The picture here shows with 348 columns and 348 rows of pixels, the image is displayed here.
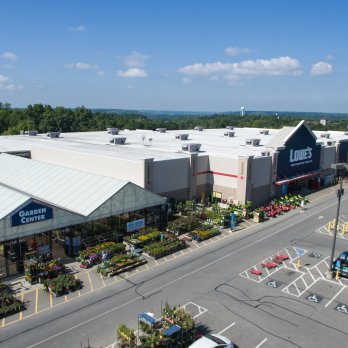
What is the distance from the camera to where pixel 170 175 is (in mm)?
50688

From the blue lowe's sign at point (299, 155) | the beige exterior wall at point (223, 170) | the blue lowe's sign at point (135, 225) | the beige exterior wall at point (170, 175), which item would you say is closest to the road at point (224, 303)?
the blue lowe's sign at point (135, 225)

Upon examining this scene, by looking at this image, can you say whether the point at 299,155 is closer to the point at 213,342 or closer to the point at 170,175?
the point at 170,175

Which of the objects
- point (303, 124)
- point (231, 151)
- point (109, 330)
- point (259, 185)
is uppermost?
point (303, 124)

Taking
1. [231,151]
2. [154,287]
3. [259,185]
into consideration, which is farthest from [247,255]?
[231,151]

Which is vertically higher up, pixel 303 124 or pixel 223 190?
pixel 303 124

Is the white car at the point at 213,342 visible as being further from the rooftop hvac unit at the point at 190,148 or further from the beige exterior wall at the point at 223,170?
the rooftop hvac unit at the point at 190,148

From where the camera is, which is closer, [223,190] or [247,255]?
[247,255]

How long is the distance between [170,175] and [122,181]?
39.1 ft

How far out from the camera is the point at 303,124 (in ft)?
219

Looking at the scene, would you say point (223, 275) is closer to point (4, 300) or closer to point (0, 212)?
point (4, 300)

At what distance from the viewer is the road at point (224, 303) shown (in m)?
23.6

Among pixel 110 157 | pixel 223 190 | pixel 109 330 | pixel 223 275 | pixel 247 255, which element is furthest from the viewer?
pixel 223 190

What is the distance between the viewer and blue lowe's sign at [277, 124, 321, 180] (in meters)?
62.7

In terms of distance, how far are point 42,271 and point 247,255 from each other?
63.4 ft
